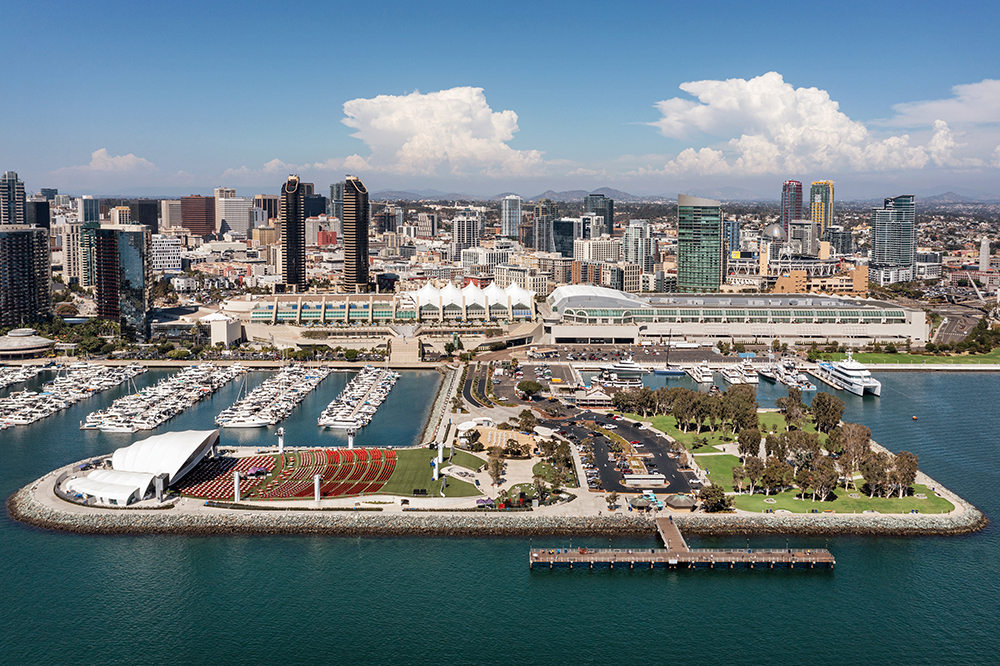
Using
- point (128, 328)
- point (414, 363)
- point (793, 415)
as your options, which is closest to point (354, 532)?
point (793, 415)

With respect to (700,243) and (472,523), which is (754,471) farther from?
(700,243)

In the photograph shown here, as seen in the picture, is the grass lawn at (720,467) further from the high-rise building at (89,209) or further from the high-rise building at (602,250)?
the high-rise building at (89,209)

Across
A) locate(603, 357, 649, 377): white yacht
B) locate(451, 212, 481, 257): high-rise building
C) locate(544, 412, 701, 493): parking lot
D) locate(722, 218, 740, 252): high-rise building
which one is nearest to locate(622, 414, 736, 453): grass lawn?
locate(544, 412, 701, 493): parking lot

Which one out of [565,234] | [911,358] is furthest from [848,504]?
[565,234]

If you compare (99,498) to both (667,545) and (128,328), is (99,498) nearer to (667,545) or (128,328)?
(667,545)

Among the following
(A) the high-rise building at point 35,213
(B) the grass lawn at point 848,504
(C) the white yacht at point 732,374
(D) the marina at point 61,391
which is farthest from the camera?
(A) the high-rise building at point 35,213

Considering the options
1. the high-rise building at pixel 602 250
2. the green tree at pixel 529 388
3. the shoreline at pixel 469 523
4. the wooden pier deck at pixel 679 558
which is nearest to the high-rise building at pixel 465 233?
the high-rise building at pixel 602 250
